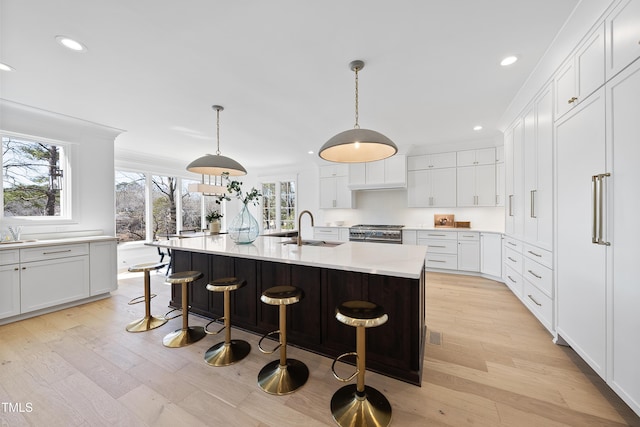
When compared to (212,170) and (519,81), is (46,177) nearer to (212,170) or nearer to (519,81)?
(212,170)

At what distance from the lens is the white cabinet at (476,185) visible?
4645mm

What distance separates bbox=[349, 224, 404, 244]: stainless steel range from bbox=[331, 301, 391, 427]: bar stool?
3.66 m

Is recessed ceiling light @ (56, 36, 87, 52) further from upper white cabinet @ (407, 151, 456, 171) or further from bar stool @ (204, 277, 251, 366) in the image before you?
upper white cabinet @ (407, 151, 456, 171)

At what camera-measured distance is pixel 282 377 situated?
179 centimetres

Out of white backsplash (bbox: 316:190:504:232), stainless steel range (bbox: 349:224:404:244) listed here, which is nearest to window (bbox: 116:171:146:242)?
white backsplash (bbox: 316:190:504:232)

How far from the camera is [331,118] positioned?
3.62 meters

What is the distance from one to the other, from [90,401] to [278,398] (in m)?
1.27

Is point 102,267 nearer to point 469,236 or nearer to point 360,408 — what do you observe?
point 360,408

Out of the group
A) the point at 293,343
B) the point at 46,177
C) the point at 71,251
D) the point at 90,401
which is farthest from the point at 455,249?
the point at 46,177

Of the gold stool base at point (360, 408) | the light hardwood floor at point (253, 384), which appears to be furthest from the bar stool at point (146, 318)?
the gold stool base at point (360, 408)

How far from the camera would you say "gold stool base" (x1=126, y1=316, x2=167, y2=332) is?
259 centimetres

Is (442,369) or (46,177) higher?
(46,177)

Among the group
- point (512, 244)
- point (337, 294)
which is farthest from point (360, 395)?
point (512, 244)

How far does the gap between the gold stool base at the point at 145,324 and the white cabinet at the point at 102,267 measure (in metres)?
1.35
